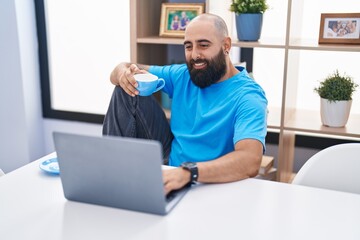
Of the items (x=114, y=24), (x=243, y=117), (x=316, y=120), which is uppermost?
(x=114, y=24)

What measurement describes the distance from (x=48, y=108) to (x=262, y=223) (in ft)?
8.03

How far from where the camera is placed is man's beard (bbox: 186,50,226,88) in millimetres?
1792

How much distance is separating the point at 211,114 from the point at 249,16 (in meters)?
0.68

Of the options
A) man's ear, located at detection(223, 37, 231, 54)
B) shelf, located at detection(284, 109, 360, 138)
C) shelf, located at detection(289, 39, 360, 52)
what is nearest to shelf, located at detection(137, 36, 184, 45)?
man's ear, located at detection(223, 37, 231, 54)

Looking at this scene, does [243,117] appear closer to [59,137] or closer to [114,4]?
[59,137]

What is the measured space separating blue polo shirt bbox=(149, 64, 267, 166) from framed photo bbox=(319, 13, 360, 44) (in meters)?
0.53

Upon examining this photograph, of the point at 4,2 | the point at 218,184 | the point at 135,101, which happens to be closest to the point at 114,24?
the point at 4,2

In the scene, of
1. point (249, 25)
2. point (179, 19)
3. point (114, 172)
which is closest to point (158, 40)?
point (179, 19)

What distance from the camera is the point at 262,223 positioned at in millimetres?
1065

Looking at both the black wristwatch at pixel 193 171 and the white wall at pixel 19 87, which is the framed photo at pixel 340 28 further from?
the white wall at pixel 19 87

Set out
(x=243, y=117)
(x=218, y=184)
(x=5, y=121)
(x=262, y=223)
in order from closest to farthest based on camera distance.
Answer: (x=262, y=223)
(x=218, y=184)
(x=243, y=117)
(x=5, y=121)

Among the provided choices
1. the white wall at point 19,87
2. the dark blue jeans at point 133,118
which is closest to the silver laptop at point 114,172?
the dark blue jeans at point 133,118

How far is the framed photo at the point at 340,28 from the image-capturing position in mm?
2084

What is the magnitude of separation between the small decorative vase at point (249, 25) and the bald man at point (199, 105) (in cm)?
36
